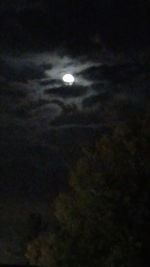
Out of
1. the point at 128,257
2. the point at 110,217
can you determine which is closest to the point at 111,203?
the point at 110,217

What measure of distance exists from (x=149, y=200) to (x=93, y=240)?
2648mm

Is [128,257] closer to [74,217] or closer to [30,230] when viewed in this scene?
[74,217]

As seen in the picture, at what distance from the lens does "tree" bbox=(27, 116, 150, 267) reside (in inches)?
801

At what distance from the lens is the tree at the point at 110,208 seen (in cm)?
2034

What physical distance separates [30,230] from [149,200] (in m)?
40.9

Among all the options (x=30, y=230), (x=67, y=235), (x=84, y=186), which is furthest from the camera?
(x=30, y=230)

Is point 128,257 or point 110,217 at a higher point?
point 110,217

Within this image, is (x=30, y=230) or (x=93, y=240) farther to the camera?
(x=30, y=230)

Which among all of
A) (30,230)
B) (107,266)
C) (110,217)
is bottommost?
(107,266)

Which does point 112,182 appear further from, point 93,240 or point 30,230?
point 30,230

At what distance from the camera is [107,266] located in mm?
20422

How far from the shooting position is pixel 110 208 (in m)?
20.5

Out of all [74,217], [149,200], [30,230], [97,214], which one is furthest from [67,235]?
[30,230]

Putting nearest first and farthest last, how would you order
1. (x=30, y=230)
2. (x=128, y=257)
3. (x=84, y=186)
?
(x=128, y=257) < (x=84, y=186) < (x=30, y=230)
